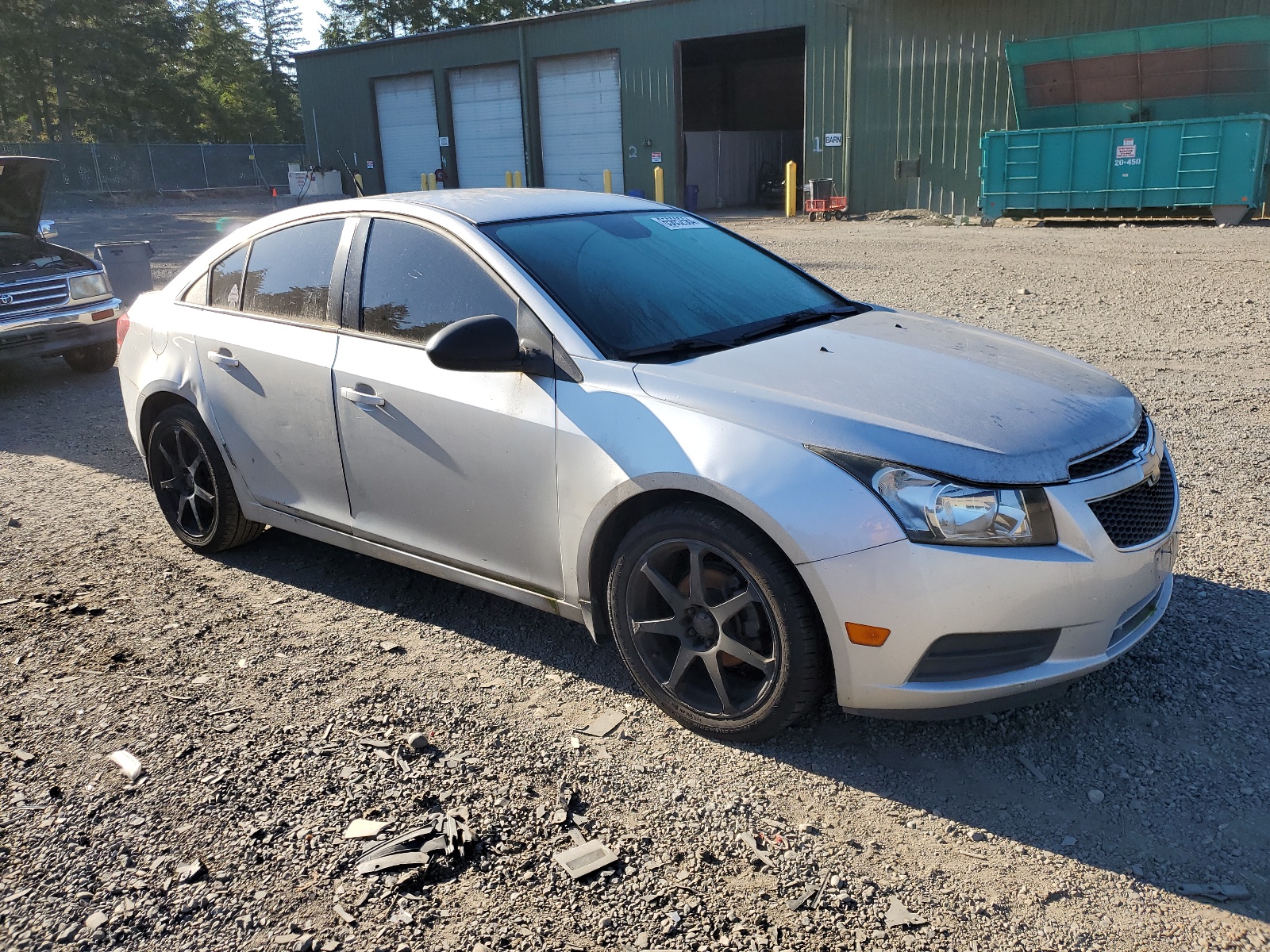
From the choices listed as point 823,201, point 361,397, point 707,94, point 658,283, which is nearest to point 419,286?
point 361,397

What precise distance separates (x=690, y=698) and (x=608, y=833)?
59 centimetres

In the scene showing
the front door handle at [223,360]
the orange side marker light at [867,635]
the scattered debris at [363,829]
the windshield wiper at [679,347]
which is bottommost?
the scattered debris at [363,829]

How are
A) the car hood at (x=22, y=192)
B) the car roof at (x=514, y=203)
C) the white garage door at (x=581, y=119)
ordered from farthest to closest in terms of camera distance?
the white garage door at (x=581, y=119) < the car hood at (x=22, y=192) < the car roof at (x=514, y=203)

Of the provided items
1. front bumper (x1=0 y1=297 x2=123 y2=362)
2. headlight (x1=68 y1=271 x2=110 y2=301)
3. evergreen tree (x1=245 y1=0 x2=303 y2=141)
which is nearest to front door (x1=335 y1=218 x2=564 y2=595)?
front bumper (x1=0 y1=297 x2=123 y2=362)

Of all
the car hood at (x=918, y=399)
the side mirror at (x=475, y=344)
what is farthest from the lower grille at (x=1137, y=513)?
the side mirror at (x=475, y=344)

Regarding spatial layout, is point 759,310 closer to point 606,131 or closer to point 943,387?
point 943,387

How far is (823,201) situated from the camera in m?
25.6

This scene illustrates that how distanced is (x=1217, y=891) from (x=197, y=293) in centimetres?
469

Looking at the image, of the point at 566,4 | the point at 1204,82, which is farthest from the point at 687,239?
the point at 566,4

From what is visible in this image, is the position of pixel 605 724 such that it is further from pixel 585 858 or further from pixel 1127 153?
pixel 1127 153

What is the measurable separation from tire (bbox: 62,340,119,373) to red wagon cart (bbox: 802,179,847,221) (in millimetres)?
19360

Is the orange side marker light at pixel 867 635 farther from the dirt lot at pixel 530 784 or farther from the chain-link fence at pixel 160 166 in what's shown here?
the chain-link fence at pixel 160 166

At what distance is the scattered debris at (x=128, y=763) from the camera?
312 cm

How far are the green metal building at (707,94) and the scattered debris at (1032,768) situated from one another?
824 inches
